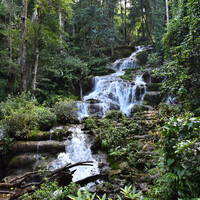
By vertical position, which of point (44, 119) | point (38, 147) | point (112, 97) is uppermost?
point (112, 97)

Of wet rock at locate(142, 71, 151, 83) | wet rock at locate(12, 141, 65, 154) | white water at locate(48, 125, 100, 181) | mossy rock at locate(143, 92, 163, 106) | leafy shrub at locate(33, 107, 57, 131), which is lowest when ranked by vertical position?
white water at locate(48, 125, 100, 181)

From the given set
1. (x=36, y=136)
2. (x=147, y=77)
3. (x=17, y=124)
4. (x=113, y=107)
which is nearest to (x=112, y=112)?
(x=113, y=107)

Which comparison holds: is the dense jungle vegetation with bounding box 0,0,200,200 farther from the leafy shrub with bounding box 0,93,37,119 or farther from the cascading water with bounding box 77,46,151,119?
the cascading water with bounding box 77,46,151,119

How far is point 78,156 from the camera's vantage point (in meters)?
6.29

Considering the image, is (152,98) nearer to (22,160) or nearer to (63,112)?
(63,112)

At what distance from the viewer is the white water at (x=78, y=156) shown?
215 inches

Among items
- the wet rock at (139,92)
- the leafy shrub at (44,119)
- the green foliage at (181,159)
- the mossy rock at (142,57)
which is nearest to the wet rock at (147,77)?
the wet rock at (139,92)

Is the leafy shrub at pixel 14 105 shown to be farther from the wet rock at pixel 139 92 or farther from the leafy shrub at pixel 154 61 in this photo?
the leafy shrub at pixel 154 61

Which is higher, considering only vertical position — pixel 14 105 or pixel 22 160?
pixel 14 105

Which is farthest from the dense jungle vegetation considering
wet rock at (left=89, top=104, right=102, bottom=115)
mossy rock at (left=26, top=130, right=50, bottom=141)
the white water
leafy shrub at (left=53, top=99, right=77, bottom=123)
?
wet rock at (left=89, top=104, right=102, bottom=115)

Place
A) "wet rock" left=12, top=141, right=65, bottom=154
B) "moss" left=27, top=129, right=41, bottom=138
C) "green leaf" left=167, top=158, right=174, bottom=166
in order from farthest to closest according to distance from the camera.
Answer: "moss" left=27, top=129, right=41, bottom=138
"wet rock" left=12, top=141, right=65, bottom=154
"green leaf" left=167, top=158, right=174, bottom=166

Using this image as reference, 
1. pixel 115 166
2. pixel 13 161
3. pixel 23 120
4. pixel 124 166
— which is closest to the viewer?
pixel 124 166

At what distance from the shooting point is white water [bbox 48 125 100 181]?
5.45 meters

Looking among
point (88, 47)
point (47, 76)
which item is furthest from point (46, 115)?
point (88, 47)
